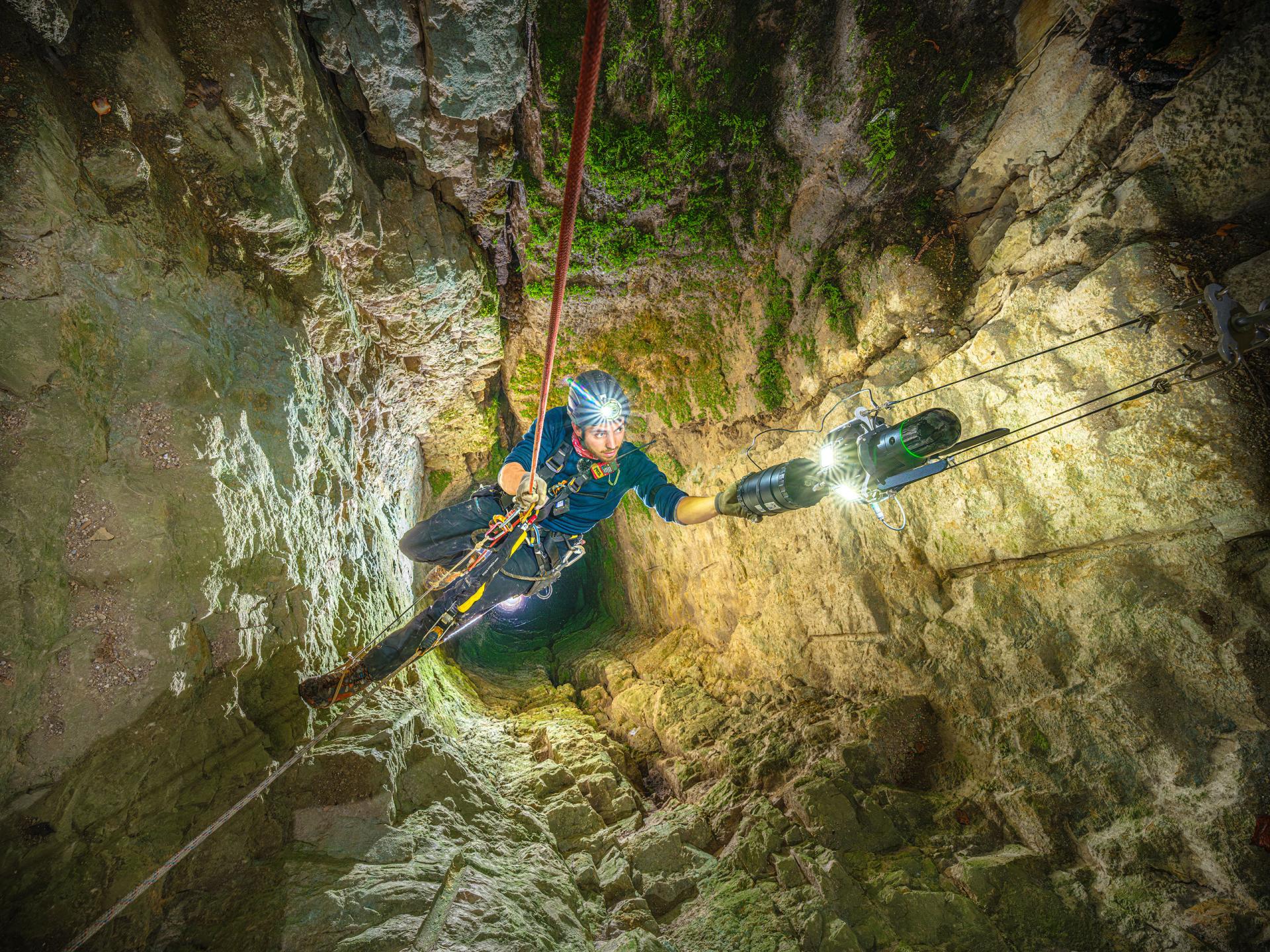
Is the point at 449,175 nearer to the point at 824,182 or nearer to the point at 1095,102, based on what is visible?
the point at 824,182

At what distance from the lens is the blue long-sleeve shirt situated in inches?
157

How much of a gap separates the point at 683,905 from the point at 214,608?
3216mm

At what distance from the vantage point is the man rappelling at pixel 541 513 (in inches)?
144

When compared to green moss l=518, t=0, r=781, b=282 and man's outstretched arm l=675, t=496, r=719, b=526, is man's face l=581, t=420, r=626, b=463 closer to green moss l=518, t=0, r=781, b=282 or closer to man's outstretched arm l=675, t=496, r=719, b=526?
man's outstretched arm l=675, t=496, r=719, b=526

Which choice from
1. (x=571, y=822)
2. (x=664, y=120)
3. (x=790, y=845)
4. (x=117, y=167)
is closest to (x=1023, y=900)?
(x=790, y=845)

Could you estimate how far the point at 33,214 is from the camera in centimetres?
200

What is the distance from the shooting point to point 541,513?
4.01m

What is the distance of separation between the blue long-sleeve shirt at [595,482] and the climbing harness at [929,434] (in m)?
1.15

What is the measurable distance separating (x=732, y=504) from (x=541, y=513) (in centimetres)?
163

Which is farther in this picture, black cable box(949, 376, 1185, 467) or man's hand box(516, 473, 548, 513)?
man's hand box(516, 473, 548, 513)

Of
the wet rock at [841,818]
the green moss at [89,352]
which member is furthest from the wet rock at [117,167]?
the wet rock at [841,818]

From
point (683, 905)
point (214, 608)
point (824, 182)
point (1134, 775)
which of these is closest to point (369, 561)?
point (214, 608)

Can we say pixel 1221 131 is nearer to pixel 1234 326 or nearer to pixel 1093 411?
pixel 1234 326

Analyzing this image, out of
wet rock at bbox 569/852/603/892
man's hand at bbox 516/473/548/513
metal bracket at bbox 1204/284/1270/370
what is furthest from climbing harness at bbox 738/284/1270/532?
wet rock at bbox 569/852/603/892
